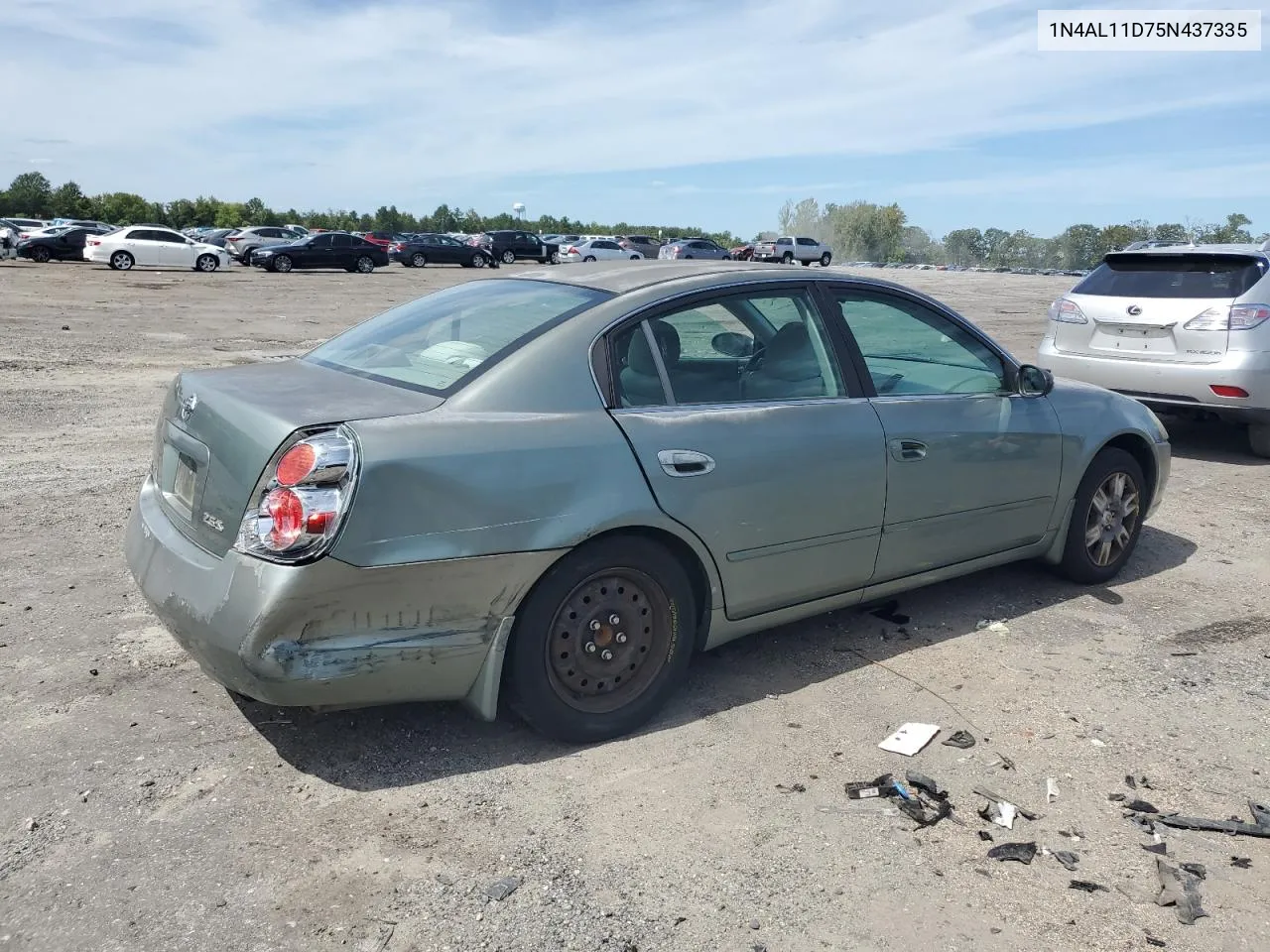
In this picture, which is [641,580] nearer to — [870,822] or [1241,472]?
[870,822]

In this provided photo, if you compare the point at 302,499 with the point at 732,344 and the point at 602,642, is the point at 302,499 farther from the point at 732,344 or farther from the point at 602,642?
the point at 732,344

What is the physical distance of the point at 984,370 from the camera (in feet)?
16.0

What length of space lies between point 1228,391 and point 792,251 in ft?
145

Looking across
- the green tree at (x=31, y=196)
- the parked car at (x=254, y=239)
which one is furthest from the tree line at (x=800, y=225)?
the parked car at (x=254, y=239)

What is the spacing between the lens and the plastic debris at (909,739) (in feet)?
12.0

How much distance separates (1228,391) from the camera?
8.12 metres

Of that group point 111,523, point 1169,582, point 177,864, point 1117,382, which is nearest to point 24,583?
point 111,523

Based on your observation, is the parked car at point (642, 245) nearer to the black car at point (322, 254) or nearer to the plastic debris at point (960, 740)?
the black car at point (322, 254)

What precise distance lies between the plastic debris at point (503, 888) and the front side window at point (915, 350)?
2.49 metres

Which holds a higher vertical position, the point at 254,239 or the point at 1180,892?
the point at 254,239

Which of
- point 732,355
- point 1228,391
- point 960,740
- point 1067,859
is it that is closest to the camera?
A: point 1067,859

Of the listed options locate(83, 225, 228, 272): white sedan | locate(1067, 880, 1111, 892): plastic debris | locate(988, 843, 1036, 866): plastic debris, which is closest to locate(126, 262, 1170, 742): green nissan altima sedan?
locate(988, 843, 1036, 866): plastic debris

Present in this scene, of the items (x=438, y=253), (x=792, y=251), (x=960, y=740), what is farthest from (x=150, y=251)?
(x=960, y=740)

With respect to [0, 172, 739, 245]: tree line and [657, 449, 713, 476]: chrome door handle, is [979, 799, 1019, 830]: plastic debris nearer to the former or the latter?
[657, 449, 713, 476]: chrome door handle
